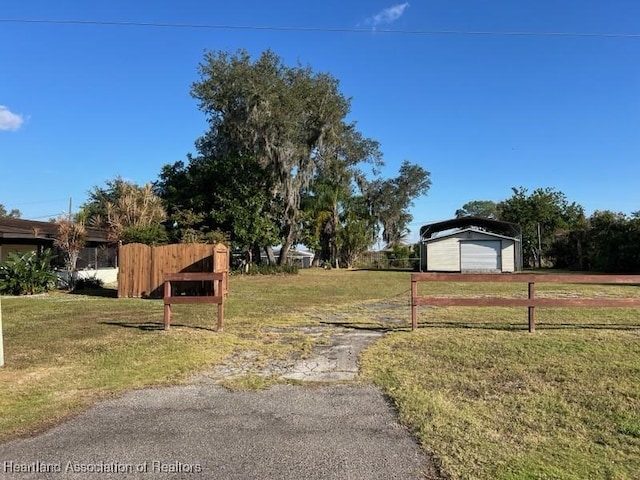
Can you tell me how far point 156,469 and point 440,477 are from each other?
172 centimetres

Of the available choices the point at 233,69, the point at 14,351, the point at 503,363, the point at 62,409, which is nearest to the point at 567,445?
the point at 503,363

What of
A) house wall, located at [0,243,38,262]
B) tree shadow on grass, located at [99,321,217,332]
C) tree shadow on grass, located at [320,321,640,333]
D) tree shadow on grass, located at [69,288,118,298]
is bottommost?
tree shadow on grass, located at [99,321,217,332]

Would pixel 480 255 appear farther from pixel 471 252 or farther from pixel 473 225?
pixel 473 225

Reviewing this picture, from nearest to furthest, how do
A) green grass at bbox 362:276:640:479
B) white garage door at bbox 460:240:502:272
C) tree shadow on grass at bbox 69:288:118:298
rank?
green grass at bbox 362:276:640:479 → tree shadow on grass at bbox 69:288:118:298 → white garage door at bbox 460:240:502:272

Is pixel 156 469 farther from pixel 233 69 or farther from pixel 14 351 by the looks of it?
pixel 233 69

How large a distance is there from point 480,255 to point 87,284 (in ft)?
76.2

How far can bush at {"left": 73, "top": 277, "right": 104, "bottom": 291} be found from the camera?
57.2 feet

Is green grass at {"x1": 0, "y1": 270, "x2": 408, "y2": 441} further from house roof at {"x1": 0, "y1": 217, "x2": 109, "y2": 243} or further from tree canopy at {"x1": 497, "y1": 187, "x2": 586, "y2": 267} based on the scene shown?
tree canopy at {"x1": 497, "y1": 187, "x2": 586, "y2": 267}

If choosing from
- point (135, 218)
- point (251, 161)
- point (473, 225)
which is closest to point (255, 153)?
point (251, 161)

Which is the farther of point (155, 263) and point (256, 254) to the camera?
point (256, 254)

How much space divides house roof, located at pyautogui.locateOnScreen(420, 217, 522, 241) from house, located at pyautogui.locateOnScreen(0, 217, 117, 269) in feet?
70.1

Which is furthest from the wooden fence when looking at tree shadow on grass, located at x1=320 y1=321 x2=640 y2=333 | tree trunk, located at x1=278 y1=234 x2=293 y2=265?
tree trunk, located at x1=278 y1=234 x2=293 y2=265

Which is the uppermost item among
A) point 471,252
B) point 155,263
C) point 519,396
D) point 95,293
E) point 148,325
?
point 471,252

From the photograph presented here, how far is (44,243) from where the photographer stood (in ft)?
64.8
